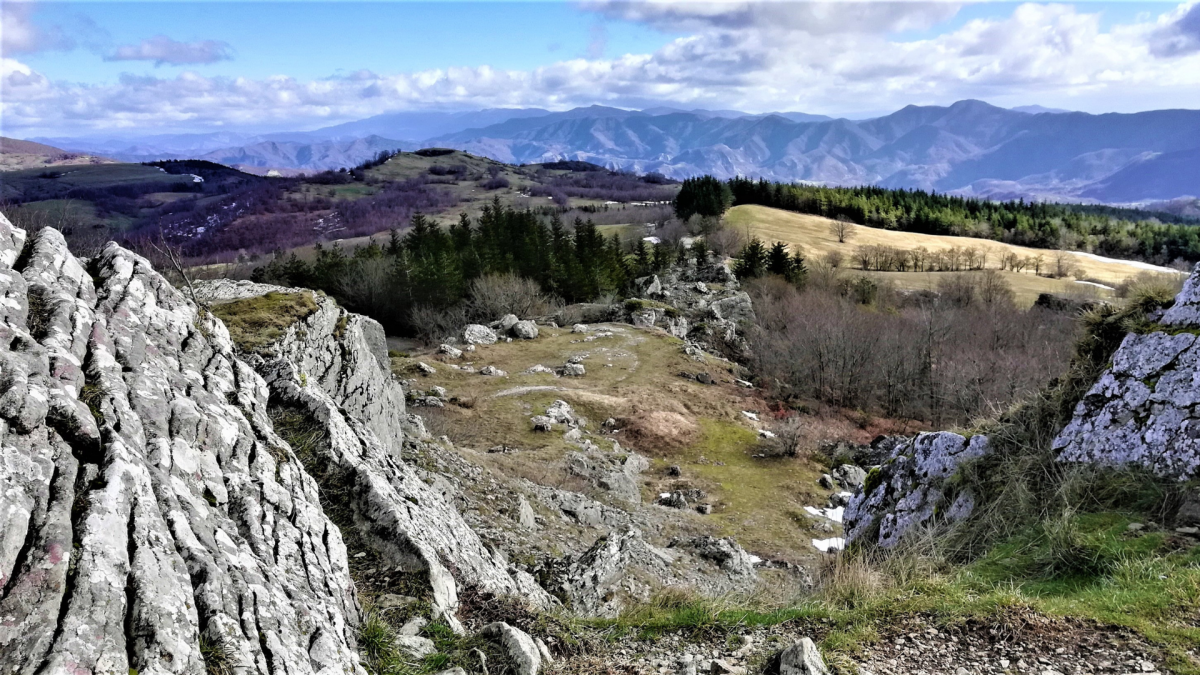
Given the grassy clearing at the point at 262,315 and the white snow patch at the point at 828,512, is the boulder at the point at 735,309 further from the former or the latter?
the grassy clearing at the point at 262,315

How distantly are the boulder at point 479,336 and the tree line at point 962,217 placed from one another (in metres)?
61.4

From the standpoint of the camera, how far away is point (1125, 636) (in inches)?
213

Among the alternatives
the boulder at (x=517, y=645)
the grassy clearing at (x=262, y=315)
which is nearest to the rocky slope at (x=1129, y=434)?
the boulder at (x=517, y=645)

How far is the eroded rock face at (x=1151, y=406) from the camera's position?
7484mm

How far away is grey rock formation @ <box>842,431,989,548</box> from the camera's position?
29.8 ft

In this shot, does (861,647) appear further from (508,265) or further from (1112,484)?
(508,265)

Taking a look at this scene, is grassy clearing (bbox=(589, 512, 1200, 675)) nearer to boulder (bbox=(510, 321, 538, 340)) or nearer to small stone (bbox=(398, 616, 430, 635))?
small stone (bbox=(398, 616, 430, 635))

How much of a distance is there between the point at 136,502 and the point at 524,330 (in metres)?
40.8

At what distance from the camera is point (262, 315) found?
11859mm

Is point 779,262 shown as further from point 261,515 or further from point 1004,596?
point 261,515

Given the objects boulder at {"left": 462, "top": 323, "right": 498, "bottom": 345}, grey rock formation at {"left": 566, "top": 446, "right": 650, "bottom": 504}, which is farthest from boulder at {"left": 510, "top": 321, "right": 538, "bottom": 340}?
grey rock formation at {"left": 566, "top": 446, "right": 650, "bottom": 504}

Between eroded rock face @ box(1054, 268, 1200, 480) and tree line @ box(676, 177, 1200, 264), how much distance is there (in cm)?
9150

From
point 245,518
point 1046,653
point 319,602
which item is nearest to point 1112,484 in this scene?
point 1046,653

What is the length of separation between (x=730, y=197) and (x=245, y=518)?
107m
